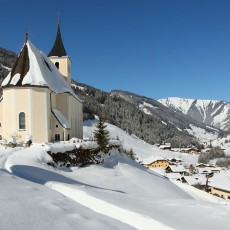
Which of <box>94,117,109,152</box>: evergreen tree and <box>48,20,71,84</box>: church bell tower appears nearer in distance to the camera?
<box>94,117,109,152</box>: evergreen tree

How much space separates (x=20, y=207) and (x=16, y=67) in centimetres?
3042

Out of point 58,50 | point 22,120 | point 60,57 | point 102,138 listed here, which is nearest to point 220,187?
point 60,57

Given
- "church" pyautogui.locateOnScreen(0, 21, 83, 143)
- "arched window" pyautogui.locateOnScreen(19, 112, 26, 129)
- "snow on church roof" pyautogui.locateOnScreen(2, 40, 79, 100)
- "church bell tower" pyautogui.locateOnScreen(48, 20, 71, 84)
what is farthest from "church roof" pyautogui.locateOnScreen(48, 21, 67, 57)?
"arched window" pyautogui.locateOnScreen(19, 112, 26, 129)

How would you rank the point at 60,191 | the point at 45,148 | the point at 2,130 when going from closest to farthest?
the point at 60,191 → the point at 45,148 → the point at 2,130

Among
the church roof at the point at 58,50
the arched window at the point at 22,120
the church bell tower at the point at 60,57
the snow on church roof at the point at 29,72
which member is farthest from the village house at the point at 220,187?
the arched window at the point at 22,120

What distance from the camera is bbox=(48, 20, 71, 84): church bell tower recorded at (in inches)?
2088

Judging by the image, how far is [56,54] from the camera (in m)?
53.4

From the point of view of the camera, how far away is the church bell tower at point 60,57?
174 ft

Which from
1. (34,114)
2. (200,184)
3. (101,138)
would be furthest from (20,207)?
(200,184)

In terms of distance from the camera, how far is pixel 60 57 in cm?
5306

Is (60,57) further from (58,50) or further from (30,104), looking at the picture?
(30,104)

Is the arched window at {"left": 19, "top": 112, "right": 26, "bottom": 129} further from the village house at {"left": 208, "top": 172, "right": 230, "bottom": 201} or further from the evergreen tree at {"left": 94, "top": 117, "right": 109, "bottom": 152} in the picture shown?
the village house at {"left": 208, "top": 172, "right": 230, "bottom": 201}

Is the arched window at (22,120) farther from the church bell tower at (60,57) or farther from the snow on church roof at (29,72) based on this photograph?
the church bell tower at (60,57)

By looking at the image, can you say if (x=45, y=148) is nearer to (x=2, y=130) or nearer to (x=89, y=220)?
(x=2, y=130)
